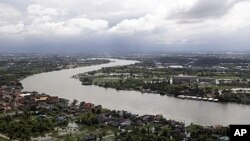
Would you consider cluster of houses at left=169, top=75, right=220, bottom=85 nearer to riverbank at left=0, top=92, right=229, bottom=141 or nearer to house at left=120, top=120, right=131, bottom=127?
riverbank at left=0, top=92, right=229, bottom=141

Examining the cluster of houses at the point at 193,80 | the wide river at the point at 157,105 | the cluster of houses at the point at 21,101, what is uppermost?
the cluster of houses at the point at 193,80

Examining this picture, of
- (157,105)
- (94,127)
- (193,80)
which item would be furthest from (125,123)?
(193,80)

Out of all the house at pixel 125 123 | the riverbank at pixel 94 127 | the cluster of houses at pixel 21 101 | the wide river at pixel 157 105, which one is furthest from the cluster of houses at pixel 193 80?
the house at pixel 125 123

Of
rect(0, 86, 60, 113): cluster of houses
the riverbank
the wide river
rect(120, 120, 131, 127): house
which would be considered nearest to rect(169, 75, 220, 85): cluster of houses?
the wide river

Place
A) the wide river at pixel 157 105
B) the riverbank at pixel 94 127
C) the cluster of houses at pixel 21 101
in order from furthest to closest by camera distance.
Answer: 1. the cluster of houses at pixel 21 101
2. the wide river at pixel 157 105
3. the riverbank at pixel 94 127

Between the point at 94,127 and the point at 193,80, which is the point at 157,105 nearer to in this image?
the point at 94,127

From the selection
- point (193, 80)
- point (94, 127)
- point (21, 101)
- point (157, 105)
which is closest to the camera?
point (94, 127)

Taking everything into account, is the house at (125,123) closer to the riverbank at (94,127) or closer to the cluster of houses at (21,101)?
the riverbank at (94,127)

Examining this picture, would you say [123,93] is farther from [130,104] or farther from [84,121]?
[84,121]

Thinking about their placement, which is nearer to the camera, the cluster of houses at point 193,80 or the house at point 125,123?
the house at point 125,123
